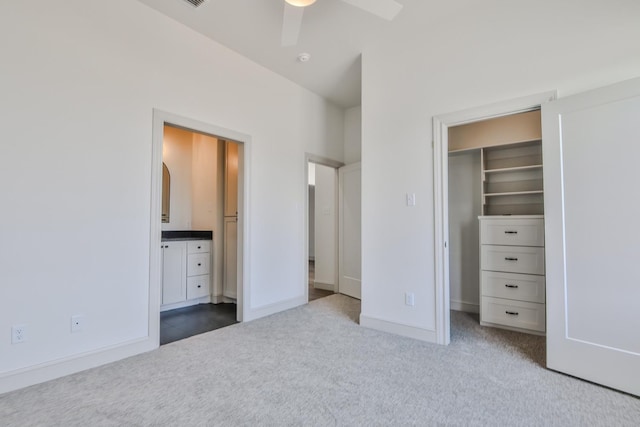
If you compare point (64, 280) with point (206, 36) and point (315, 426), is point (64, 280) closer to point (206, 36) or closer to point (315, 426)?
point (315, 426)

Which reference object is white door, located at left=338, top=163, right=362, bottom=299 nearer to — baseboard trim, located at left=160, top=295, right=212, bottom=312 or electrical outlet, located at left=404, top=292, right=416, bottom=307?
electrical outlet, located at left=404, top=292, right=416, bottom=307

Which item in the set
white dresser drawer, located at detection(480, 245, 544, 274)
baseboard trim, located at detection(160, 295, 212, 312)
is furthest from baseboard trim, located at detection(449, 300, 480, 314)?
baseboard trim, located at detection(160, 295, 212, 312)

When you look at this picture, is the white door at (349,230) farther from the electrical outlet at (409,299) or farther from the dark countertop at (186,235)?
the dark countertop at (186,235)

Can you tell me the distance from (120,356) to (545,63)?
13.1 feet

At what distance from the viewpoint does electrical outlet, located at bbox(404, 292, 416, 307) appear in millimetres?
2932

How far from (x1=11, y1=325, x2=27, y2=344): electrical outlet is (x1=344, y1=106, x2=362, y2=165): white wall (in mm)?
4022

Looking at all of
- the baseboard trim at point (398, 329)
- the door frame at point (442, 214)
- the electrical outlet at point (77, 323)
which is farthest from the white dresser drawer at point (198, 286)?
the door frame at point (442, 214)

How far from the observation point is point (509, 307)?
10.3ft

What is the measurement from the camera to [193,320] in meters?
3.44

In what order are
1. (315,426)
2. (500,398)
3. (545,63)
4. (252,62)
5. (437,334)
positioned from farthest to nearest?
1. (252,62)
2. (437,334)
3. (545,63)
4. (500,398)
5. (315,426)

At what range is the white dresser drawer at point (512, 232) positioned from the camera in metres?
2.99

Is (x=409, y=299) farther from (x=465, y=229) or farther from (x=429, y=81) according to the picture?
(x=429, y=81)

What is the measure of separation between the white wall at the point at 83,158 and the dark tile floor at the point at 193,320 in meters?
0.47

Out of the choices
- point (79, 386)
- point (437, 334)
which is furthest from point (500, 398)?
point (79, 386)
